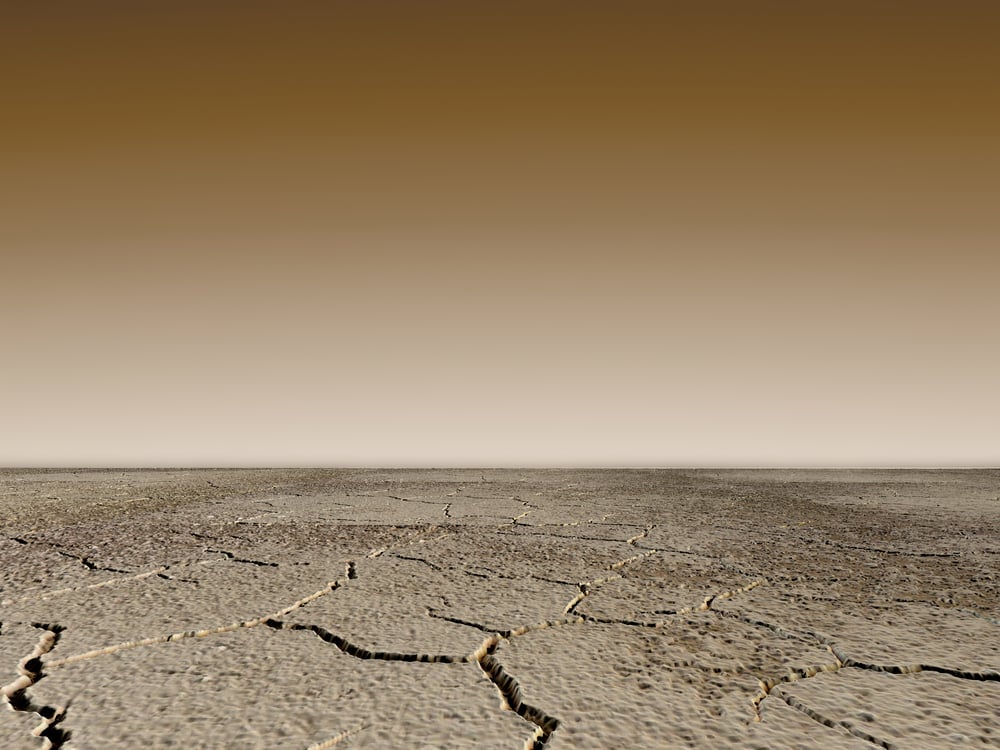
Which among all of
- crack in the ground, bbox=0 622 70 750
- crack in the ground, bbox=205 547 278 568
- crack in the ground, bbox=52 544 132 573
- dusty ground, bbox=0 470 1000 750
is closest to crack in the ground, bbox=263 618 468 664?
dusty ground, bbox=0 470 1000 750

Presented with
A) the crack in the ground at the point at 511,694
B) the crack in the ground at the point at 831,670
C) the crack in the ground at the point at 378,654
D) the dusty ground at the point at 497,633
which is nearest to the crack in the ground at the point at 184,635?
the dusty ground at the point at 497,633

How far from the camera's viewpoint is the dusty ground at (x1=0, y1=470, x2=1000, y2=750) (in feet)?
3.65

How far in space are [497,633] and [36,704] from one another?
0.90 meters

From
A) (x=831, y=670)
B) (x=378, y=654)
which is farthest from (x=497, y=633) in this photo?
(x=831, y=670)

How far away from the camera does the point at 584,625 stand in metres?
1.64

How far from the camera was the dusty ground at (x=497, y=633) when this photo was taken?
3.65ft

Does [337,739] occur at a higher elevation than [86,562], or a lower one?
lower

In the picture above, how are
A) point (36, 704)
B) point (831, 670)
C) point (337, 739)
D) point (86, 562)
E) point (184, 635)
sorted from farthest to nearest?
point (86, 562), point (184, 635), point (831, 670), point (36, 704), point (337, 739)

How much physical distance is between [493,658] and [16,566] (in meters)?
1.80

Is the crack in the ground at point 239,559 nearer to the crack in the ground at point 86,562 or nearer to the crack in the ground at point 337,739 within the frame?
the crack in the ground at point 86,562

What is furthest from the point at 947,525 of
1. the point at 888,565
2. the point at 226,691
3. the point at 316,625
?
the point at 226,691

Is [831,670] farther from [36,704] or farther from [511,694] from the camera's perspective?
[36,704]

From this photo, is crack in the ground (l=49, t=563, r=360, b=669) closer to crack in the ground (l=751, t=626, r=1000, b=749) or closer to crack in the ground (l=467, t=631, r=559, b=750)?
crack in the ground (l=467, t=631, r=559, b=750)

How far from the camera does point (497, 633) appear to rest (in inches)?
61.5
